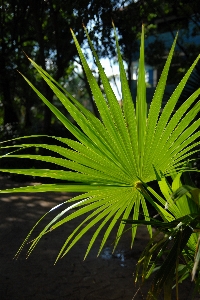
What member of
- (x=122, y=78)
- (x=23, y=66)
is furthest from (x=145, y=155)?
(x=23, y=66)

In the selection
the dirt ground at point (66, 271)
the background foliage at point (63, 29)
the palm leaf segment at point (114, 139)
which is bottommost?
the dirt ground at point (66, 271)

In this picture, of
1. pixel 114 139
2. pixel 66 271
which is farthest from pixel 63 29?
pixel 114 139

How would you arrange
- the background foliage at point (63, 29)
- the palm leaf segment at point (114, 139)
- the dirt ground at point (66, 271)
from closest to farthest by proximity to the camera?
the palm leaf segment at point (114, 139)
the dirt ground at point (66, 271)
the background foliage at point (63, 29)

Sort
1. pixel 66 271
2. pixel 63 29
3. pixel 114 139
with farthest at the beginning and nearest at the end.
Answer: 1. pixel 63 29
2. pixel 66 271
3. pixel 114 139

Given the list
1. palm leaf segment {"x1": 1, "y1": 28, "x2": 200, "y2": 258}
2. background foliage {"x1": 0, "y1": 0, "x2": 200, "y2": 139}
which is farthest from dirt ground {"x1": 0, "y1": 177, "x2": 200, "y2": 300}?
background foliage {"x1": 0, "y1": 0, "x2": 200, "y2": 139}

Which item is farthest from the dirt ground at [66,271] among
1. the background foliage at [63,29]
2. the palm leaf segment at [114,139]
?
the background foliage at [63,29]

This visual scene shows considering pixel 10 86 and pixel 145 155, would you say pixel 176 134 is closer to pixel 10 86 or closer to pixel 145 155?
pixel 145 155

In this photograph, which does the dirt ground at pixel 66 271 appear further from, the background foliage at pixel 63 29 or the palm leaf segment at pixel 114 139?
the background foliage at pixel 63 29

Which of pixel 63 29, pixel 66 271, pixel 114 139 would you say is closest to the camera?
pixel 114 139

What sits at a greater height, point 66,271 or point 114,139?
point 114,139

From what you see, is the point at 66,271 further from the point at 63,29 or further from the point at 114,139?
the point at 63,29

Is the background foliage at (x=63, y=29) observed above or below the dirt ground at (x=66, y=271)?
above
